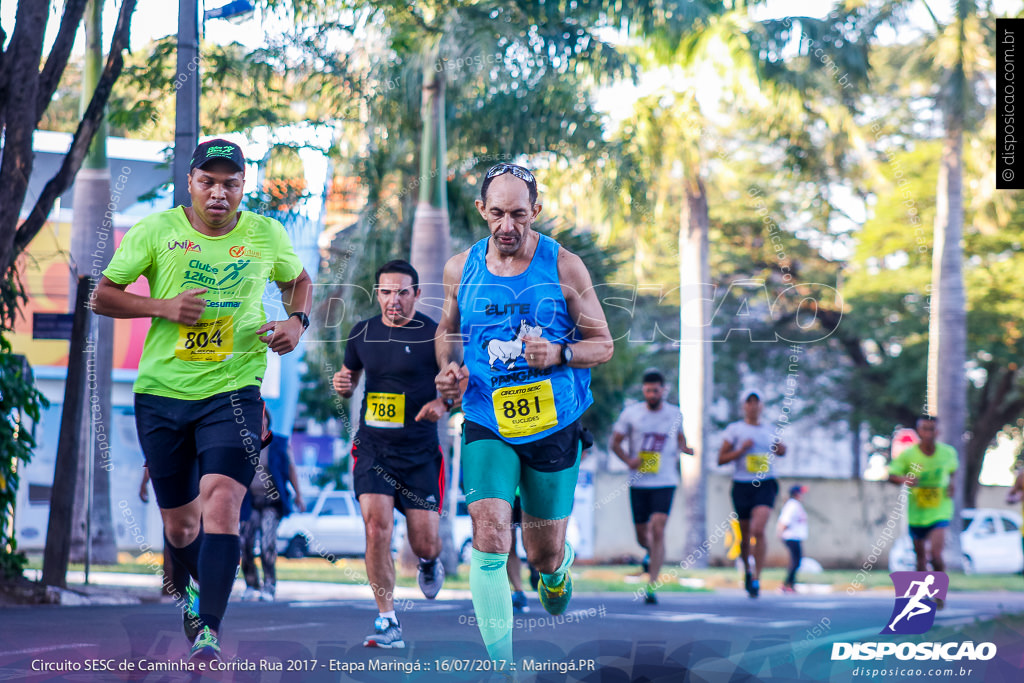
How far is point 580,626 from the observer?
26.5ft

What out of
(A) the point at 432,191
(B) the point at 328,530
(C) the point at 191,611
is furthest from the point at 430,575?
(B) the point at 328,530

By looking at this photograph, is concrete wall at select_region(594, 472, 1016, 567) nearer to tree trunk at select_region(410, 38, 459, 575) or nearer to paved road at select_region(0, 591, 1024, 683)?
tree trunk at select_region(410, 38, 459, 575)

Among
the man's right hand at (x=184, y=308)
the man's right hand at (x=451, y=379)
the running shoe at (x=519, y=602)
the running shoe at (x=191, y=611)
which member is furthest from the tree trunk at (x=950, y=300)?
the man's right hand at (x=184, y=308)

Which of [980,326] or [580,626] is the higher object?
[980,326]

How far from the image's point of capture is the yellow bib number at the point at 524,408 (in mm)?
4887

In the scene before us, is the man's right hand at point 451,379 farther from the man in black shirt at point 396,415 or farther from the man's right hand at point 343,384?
the man's right hand at point 343,384

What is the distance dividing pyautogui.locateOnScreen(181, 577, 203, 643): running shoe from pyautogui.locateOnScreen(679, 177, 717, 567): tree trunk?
54.6ft

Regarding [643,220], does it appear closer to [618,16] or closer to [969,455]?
[618,16]

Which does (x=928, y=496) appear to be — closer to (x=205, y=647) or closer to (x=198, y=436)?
(x=198, y=436)

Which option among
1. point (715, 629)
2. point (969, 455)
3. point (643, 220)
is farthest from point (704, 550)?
point (715, 629)

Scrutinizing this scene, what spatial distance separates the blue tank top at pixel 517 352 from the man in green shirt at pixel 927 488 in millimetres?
7249

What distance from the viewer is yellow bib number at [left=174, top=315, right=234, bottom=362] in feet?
16.3

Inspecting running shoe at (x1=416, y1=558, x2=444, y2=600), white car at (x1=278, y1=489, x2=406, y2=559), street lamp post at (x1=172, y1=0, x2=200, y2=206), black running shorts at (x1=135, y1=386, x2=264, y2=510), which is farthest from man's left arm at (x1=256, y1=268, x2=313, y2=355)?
white car at (x1=278, y1=489, x2=406, y2=559)

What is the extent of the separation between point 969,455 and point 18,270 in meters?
27.5
